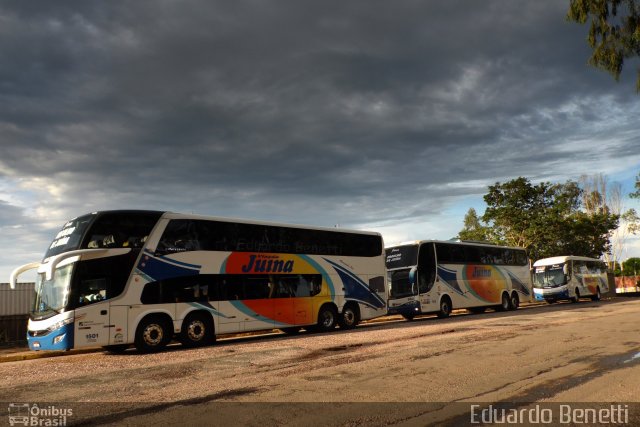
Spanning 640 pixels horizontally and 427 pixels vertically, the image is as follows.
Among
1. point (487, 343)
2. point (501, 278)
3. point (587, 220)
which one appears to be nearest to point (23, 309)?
point (487, 343)

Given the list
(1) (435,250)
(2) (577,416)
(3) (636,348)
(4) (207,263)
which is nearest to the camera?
(2) (577,416)

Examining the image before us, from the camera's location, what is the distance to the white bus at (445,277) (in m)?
24.5

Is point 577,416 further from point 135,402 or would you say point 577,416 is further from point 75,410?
point 75,410

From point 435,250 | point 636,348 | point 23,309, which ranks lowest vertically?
point 636,348

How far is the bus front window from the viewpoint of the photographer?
13.0 meters

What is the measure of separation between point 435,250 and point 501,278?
25.2ft

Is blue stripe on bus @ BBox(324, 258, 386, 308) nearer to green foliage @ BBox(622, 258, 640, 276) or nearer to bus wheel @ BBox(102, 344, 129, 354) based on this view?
bus wheel @ BBox(102, 344, 129, 354)

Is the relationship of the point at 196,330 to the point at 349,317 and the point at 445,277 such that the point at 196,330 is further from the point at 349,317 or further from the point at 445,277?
the point at 445,277

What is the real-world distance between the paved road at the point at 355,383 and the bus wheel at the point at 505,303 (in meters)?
17.4

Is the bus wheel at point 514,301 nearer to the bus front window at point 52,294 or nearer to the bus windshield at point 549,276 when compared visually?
the bus windshield at point 549,276

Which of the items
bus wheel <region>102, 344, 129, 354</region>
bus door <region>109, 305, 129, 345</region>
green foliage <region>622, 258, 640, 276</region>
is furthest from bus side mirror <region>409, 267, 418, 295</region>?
green foliage <region>622, 258, 640, 276</region>

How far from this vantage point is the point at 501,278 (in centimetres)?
3077

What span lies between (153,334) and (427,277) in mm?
14247

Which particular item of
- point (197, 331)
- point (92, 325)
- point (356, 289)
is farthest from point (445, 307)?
→ point (92, 325)
